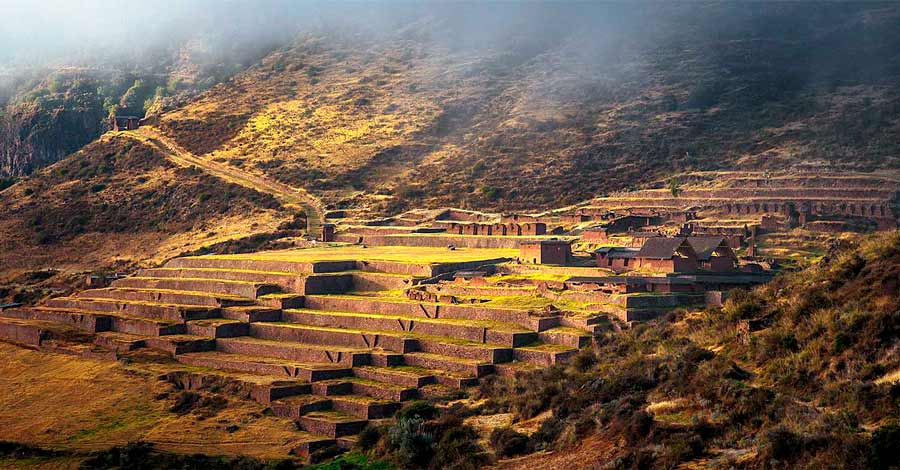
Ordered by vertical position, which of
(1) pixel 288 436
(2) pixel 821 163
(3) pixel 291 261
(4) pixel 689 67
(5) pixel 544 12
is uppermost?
(5) pixel 544 12

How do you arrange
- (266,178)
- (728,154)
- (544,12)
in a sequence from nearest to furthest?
(728,154) < (266,178) < (544,12)

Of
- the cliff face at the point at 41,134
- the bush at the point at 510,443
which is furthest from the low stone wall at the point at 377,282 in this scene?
the cliff face at the point at 41,134

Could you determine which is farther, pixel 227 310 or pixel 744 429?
pixel 227 310

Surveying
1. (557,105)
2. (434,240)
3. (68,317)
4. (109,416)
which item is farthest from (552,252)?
(557,105)

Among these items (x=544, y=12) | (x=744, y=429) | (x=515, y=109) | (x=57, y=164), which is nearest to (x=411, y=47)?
(x=544, y=12)

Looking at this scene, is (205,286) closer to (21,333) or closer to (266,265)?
(266,265)

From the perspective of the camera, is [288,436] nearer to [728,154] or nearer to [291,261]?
[291,261]

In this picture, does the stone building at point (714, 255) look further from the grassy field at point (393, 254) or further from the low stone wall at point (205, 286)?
the low stone wall at point (205, 286)
